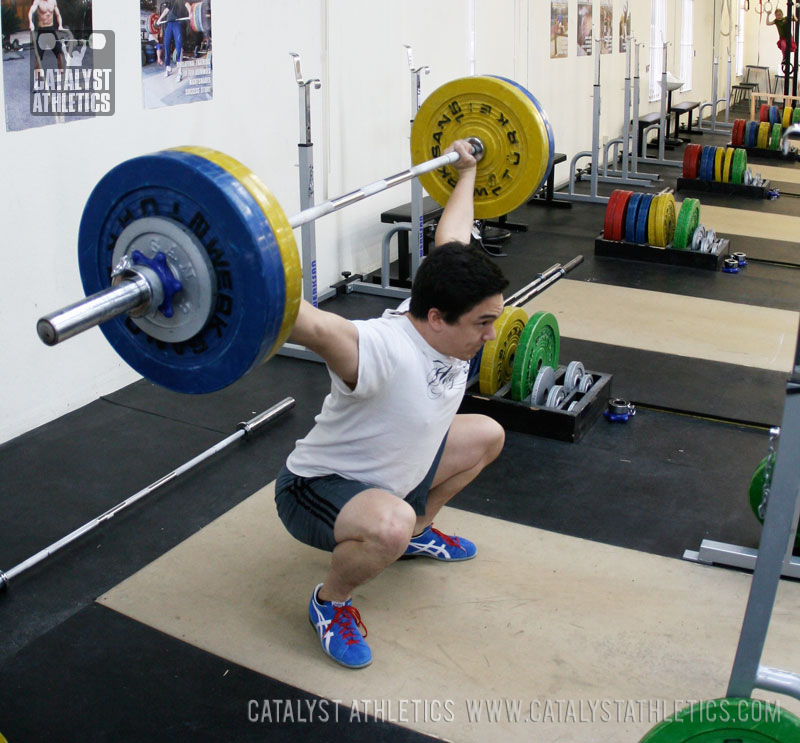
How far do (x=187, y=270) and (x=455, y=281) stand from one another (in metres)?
0.55

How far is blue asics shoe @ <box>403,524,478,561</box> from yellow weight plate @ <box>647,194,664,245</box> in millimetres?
3278

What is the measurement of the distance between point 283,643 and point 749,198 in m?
6.06

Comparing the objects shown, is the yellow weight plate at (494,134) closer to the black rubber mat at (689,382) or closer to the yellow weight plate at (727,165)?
the black rubber mat at (689,382)

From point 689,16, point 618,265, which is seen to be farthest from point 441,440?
point 689,16

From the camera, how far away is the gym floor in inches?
74.1

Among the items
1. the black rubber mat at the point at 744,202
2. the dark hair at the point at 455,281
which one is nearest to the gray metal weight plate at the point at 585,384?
the dark hair at the point at 455,281

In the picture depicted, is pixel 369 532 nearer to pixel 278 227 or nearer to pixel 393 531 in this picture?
pixel 393 531

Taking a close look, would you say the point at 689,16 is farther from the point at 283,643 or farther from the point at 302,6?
the point at 283,643

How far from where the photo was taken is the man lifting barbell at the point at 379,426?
182cm

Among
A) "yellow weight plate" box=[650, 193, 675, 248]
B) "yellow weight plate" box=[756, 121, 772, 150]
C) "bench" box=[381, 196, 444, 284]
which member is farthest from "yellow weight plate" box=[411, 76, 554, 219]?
"yellow weight plate" box=[756, 121, 772, 150]

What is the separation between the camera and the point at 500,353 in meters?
3.17

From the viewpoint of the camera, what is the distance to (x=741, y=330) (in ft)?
13.5

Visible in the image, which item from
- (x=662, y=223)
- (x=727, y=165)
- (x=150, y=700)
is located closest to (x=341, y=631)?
(x=150, y=700)

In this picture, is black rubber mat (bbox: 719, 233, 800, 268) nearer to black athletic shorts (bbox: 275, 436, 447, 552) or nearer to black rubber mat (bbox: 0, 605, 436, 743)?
black athletic shorts (bbox: 275, 436, 447, 552)
